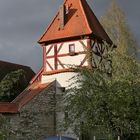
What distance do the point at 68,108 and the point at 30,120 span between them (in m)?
9.28

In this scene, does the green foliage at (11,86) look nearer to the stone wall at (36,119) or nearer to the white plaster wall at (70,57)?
the white plaster wall at (70,57)

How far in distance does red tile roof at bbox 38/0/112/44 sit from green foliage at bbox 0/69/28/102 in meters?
3.80

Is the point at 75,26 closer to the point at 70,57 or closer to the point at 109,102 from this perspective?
the point at 70,57

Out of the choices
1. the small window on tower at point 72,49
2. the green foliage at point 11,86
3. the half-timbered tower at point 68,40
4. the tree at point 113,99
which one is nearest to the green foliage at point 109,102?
the tree at point 113,99

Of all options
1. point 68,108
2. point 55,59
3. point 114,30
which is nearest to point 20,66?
point 114,30

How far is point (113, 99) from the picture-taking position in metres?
17.4

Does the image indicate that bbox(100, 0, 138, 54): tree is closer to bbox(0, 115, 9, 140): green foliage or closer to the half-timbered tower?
the half-timbered tower

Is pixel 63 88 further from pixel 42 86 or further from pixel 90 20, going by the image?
pixel 90 20

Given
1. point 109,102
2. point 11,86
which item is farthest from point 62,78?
point 109,102

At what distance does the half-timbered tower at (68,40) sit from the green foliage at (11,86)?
304cm

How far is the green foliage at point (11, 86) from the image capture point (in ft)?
107

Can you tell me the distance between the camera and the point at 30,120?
2819cm

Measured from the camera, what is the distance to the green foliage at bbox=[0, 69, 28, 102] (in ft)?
107

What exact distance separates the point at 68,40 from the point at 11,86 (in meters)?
5.89
